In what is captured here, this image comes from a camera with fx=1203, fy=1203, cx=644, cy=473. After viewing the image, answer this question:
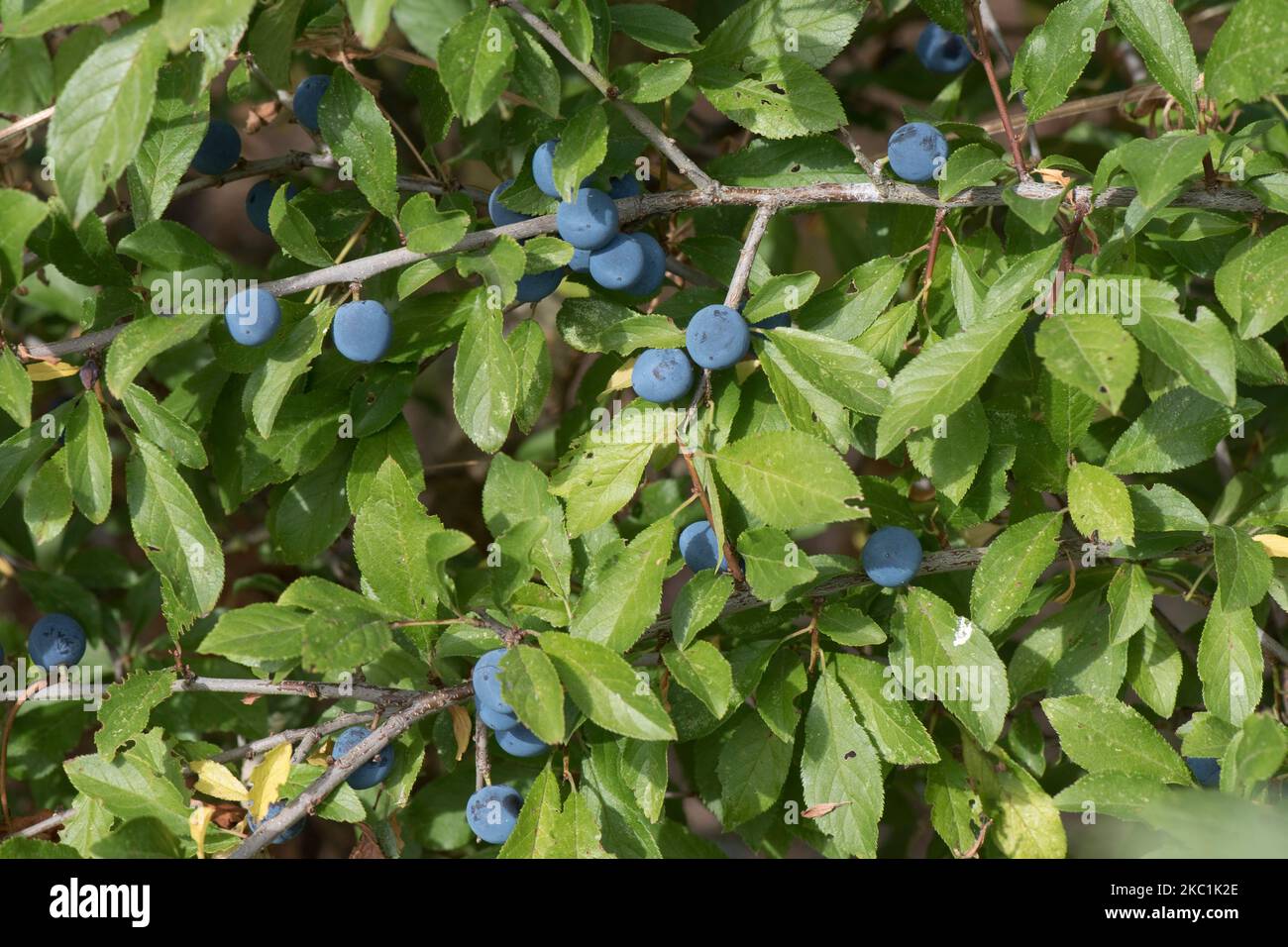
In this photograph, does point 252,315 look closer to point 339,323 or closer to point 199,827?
point 339,323

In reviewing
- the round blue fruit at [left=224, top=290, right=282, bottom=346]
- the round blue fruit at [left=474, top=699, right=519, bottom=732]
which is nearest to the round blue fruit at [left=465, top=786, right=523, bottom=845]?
the round blue fruit at [left=474, top=699, right=519, bottom=732]

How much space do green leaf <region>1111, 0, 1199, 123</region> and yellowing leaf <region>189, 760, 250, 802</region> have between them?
1.36m

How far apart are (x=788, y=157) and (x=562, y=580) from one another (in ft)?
2.00

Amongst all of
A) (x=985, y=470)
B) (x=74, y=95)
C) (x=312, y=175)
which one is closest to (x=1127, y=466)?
(x=985, y=470)

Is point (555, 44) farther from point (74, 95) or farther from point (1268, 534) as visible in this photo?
point (1268, 534)

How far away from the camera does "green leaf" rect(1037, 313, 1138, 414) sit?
3.66 ft

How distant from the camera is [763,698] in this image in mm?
1477

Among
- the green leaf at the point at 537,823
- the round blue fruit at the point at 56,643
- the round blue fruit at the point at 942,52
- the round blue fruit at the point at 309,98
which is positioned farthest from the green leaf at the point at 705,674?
the round blue fruit at the point at 942,52

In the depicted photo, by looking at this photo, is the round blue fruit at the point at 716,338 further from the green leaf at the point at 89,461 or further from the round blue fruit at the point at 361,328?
the green leaf at the point at 89,461

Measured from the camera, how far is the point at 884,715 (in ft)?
4.76

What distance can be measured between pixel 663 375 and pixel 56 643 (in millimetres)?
1029

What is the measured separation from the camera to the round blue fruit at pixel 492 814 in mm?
1453

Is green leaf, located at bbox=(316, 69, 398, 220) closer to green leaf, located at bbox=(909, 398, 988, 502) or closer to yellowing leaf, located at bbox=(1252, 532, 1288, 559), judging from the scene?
green leaf, located at bbox=(909, 398, 988, 502)

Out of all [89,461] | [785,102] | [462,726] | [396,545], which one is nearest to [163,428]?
[89,461]
